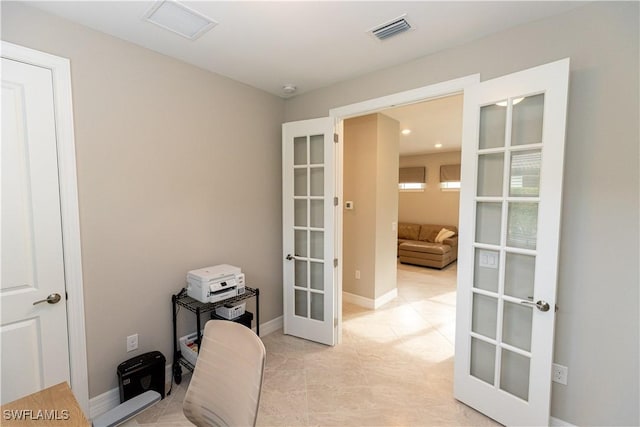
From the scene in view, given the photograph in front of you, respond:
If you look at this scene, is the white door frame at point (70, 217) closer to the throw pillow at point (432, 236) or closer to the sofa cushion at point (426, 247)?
the sofa cushion at point (426, 247)

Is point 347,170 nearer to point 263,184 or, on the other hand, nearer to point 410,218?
point 263,184

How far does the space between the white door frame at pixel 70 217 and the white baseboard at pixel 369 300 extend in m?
3.05

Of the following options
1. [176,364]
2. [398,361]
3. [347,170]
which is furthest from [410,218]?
[176,364]

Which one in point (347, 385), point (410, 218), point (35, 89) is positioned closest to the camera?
point (35, 89)

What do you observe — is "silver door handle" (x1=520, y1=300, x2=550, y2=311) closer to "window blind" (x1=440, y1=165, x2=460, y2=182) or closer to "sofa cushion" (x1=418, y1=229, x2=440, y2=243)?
"sofa cushion" (x1=418, y1=229, x2=440, y2=243)

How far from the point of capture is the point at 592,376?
1.73 meters

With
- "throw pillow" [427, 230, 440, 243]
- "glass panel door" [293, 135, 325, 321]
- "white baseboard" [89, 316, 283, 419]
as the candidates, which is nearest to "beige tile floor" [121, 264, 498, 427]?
"white baseboard" [89, 316, 283, 419]

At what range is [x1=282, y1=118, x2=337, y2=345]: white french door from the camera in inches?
113

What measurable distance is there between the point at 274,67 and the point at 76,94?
1418 mm

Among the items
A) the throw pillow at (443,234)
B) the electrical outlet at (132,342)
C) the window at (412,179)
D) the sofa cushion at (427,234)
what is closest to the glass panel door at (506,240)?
the electrical outlet at (132,342)

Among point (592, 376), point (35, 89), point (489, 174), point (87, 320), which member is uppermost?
point (35, 89)

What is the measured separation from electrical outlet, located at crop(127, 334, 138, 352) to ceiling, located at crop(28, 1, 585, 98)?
7.09 feet

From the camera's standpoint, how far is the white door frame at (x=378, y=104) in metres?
2.14

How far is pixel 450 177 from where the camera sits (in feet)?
23.0
